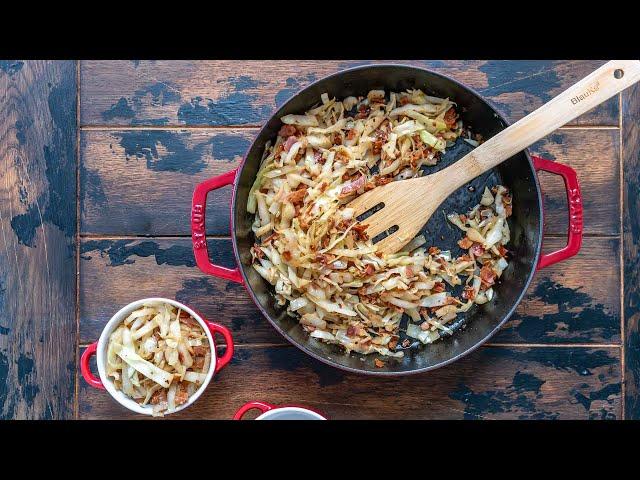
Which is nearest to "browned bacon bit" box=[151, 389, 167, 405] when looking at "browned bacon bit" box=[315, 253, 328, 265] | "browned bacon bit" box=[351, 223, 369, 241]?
"browned bacon bit" box=[315, 253, 328, 265]

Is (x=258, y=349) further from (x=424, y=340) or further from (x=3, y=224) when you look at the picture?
(x=3, y=224)

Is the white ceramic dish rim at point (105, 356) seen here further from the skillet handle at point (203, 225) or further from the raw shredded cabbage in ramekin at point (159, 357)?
the skillet handle at point (203, 225)

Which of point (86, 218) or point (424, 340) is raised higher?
point (86, 218)

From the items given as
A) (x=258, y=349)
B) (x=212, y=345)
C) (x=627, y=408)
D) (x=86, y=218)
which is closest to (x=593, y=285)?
(x=627, y=408)

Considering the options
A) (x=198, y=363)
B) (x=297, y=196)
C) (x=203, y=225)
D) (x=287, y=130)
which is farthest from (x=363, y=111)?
(x=198, y=363)

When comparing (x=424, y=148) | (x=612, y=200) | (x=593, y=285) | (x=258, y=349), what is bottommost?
(x=258, y=349)

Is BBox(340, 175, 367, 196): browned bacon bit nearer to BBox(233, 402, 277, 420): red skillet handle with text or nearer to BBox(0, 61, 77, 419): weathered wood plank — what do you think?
BBox(233, 402, 277, 420): red skillet handle with text
